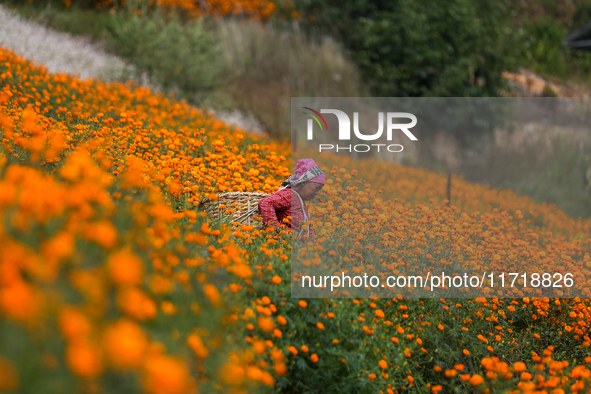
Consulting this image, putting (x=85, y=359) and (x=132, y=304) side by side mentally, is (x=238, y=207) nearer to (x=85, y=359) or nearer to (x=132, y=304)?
(x=132, y=304)

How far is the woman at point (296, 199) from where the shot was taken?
3855 mm

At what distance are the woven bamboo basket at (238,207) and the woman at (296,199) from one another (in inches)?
5.8

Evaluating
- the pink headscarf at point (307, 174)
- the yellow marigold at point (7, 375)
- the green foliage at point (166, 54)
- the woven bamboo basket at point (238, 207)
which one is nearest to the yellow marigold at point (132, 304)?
the yellow marigold at point (7, 375)

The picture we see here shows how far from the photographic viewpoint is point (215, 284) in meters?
2.18

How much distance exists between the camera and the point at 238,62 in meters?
13.4

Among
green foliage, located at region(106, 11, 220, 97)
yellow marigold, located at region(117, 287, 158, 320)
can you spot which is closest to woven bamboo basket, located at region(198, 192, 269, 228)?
yellow marigold, located at region(117, 287, 158, 320)

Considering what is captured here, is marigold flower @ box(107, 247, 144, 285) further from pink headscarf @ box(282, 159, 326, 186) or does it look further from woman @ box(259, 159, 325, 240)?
pink headscarf @ box(282, 159, 326, 186)

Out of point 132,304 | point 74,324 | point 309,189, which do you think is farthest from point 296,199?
point 74,324

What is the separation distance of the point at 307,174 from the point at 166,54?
7206 mm

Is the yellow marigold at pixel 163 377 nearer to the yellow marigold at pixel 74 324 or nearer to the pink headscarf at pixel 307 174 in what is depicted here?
the yellow marigold at pixel 74 324

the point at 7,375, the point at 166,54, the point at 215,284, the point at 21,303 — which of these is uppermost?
the point at 166,54

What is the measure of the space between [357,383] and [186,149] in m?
3.04

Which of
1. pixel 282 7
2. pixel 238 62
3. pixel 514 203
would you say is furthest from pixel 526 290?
pixel 282 7

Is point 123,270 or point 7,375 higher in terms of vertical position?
point 123,270
